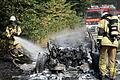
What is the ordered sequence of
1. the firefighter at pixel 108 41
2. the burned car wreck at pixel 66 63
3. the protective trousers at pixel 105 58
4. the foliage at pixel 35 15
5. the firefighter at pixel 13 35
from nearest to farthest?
the firefighter at pixel 108 41 → the protective trousers at pixel 105 58 → the burned car wreck at pixel 66 63 → the firefighter at pixel 13 35 → the foliage at pixel 35 15

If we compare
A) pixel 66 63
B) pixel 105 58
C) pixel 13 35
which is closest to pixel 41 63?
pixel 66 63

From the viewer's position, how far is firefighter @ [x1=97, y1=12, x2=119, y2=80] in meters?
10.3

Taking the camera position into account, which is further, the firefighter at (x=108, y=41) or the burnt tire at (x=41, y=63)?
the burnt tire at (x=41, y=63)

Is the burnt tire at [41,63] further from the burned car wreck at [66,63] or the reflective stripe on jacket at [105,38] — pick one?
the reflective stripe on jacket at [105,38]

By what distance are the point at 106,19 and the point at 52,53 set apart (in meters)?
1.88

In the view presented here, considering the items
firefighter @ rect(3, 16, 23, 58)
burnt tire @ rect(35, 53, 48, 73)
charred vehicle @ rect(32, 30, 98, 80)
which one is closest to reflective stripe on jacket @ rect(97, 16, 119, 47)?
charred vehicle @ rect(32, 30, 98, 80)

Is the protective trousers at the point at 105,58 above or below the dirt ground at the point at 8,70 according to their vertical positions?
above

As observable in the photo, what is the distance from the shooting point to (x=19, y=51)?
1495 centimetres

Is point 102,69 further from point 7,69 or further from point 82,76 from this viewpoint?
point 7,69

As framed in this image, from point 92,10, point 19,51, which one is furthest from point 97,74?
point 92,10

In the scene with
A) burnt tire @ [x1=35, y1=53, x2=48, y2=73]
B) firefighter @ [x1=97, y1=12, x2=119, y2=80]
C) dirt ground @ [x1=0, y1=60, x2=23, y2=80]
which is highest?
firefighter @ [x1=97, y1=12, x2=119, y2=80]

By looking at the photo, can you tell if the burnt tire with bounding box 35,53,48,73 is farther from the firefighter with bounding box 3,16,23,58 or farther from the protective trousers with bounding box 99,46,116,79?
the firefighter with bounding box 3,16,23,58

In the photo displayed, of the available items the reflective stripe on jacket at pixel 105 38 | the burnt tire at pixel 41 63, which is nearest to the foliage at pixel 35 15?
the burnt tire at pixel 41 63

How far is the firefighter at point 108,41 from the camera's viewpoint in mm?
10336
